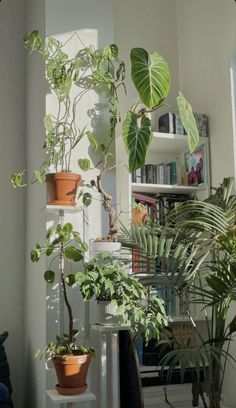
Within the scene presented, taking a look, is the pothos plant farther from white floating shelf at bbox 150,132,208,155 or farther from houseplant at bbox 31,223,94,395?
white floating shelf at bbox 150,132,208,155

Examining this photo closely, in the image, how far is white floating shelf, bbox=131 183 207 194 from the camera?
3.40 m

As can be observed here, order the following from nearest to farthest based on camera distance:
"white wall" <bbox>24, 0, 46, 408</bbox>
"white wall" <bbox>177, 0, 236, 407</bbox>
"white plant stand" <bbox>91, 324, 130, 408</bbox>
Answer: "white plant stand" <bbox>91, 324, 130, 408</bbox> < "white wall" <bbox>24, 0, 46, 408</bbox> < "white wall" <bbox>177, 0, 236, 407</bbox>

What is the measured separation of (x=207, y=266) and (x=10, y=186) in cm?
165

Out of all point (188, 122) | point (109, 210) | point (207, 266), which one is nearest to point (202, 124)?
point (188, 122)

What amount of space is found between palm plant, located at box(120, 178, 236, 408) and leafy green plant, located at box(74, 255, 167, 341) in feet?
0.45

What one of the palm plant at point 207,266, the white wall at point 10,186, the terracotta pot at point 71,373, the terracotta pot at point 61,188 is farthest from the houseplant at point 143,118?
the white wall at point 10,186

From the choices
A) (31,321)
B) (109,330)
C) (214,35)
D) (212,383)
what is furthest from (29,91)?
(212,383)

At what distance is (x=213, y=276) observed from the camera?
2.49m

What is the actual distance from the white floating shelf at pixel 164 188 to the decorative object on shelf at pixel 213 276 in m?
0.47

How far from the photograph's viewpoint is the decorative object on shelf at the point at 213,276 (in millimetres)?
2375

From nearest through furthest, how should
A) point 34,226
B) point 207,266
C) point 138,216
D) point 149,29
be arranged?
point 207,266 < point 138,216 < point 34,226 < point 149,29

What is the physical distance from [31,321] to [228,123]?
6.05 feet

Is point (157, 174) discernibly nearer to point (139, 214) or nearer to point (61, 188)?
point (139, 214)

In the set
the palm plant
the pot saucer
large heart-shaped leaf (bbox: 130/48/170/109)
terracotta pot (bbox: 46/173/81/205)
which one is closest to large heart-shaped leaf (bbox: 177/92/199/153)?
large heart-shaped leaf (bbox: 130/48/170/109)
